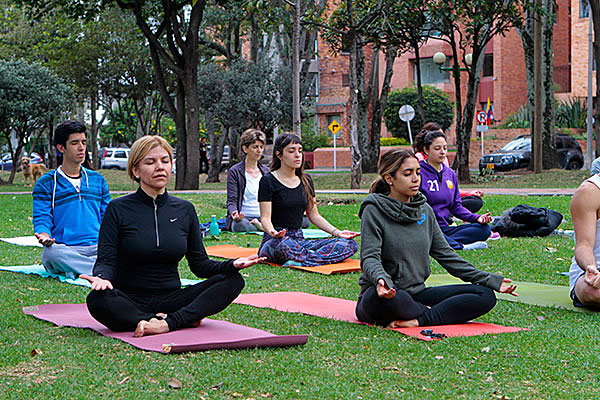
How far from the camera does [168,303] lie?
5.47 meters

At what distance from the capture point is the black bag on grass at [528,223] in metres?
11.7

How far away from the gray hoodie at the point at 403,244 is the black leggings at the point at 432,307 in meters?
0.10

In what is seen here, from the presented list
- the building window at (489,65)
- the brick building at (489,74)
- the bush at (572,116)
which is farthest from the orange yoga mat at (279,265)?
the building window at (489,65)

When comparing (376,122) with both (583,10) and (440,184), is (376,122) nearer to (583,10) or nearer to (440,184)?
(583,10)

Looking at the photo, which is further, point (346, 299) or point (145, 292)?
point (346, 299)

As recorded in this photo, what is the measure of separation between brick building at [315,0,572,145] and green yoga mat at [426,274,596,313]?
41.3 metres

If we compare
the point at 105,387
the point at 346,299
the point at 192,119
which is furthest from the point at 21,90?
the point at 105,387

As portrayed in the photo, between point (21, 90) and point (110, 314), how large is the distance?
26.5 meters

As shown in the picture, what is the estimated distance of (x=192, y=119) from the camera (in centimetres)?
2464

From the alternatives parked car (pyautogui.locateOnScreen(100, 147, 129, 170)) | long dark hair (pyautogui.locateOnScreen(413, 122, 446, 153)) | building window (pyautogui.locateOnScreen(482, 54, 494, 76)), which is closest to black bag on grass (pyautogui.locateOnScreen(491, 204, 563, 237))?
Result: long dark hair (pyautogui.locateOnScreen(413, 122, 446, 153))

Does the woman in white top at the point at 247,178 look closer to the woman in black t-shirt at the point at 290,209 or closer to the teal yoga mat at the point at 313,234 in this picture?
the teal yoga mat at the point at 313,234

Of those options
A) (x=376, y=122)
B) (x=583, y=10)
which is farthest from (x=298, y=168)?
(x=583, y=10)

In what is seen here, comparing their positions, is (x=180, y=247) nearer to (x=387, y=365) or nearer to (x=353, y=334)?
(x=353, y=334)

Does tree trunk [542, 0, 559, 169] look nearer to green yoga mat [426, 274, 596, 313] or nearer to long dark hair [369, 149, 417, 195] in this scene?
green yoga mat [426, 274, 596, 313]
